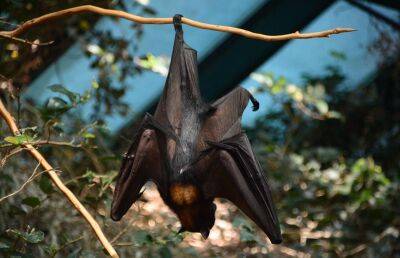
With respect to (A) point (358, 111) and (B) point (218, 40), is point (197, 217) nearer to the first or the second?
(B) point (218, 40)

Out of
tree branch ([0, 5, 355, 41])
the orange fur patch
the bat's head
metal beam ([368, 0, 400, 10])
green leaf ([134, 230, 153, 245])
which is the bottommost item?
green leaf ([134, 230, 153, 245])

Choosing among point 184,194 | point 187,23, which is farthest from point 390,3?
point 187,23

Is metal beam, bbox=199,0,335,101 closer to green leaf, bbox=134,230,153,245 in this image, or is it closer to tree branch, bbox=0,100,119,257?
green leaf, bbox=134,230,153,245

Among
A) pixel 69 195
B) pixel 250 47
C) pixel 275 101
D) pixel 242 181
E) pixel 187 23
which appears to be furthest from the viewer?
pixel 275 101

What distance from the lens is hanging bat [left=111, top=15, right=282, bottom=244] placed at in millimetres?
4012

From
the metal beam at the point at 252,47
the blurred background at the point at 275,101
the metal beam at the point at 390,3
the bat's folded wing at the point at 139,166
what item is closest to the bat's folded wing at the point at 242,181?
the bat's folded wing at the point at 139,166

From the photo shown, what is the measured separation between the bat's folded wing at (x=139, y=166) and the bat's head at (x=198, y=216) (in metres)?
0.22

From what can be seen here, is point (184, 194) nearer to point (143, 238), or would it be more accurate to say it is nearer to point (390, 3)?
point (143, 238)

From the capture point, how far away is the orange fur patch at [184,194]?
13.2ft

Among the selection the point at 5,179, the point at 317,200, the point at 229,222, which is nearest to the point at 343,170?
the point at 317,200

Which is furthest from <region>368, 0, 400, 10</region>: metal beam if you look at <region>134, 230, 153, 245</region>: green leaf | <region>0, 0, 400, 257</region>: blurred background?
<region>134, 230, 153, 245</region>: green leaf

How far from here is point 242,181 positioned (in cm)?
401

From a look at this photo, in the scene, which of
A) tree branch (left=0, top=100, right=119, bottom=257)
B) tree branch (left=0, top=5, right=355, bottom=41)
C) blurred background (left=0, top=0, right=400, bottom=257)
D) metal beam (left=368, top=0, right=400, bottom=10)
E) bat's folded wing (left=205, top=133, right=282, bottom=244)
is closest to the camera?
tree branch (left=0, top=5, right=355, bottom=41)

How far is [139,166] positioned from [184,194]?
1.00ft
